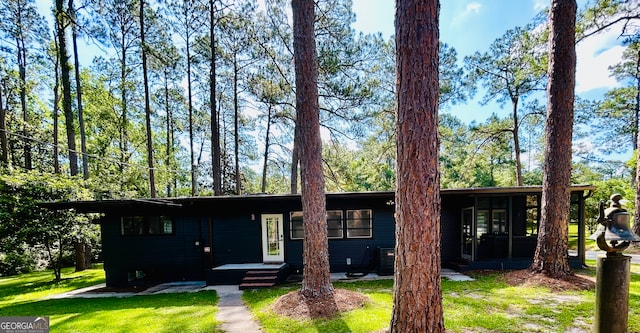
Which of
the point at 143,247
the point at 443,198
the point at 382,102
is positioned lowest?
the point at 143,247

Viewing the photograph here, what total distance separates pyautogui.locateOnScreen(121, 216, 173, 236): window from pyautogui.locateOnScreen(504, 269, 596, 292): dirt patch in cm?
947

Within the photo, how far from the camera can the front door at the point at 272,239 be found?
8.30 metres

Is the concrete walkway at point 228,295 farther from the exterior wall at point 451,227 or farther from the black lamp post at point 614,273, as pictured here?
the black lamp post at point 614,273

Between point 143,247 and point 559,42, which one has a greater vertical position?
point 559,42

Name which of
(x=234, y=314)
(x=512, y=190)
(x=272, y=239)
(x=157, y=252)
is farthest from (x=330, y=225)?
(x=157, y=252)

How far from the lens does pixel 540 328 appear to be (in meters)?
3.49

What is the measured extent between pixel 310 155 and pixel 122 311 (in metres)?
4.95

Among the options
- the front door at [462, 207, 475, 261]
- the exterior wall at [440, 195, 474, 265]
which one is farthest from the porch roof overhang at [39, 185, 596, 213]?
the front door at [462, 207, 475, 261]

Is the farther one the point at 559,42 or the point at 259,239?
the point at 259,239

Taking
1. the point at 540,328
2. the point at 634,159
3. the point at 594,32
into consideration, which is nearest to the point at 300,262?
the point at 540,328

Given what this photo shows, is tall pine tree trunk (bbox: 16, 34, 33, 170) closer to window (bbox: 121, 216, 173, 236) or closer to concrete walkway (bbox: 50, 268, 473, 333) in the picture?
window (bbox: 121, 216, 173, 236)

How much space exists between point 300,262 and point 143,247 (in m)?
5.02

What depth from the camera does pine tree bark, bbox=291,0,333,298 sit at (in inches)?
190

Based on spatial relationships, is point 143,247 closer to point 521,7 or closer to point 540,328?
point 540,328
